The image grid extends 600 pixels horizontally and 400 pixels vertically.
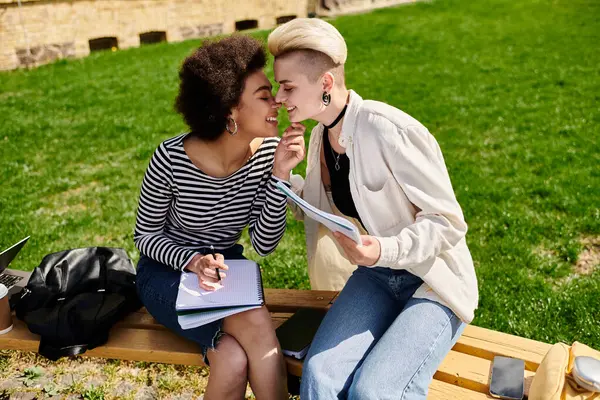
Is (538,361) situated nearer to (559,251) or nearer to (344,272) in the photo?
(344,272)

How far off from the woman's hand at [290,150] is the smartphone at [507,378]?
1221mm

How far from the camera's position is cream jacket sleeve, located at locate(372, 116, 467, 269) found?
270cm

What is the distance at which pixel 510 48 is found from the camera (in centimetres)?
1112

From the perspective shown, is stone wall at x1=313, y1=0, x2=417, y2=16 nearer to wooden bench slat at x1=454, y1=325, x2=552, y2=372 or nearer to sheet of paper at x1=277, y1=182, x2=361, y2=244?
wooden bench slat at x1=454, y1=325, x2=552, y2=372

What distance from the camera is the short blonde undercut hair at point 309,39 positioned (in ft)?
9.34

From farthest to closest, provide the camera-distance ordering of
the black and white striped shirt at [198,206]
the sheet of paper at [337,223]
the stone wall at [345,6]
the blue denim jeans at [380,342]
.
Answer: the stone wall at [345,6]
the black and white striped shirt at [198,206]
the blue denim jeans at [380,342]
the sheet of paper at [337,223]

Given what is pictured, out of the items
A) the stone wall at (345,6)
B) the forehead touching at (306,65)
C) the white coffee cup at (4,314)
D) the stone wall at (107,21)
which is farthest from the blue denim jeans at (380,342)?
the stone wall at (345,6)

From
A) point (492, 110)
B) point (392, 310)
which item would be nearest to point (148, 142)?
point (492, 110)

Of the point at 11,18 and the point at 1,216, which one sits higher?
the point at 11,18

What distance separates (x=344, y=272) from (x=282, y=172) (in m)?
0.65

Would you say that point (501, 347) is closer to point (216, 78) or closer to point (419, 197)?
point (419, 197)

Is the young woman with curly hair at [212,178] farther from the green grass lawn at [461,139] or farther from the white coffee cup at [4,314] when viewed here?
the green grass lawn at [461,139]

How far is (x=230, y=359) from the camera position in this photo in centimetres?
282

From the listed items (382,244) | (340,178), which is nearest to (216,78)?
(340,178)
